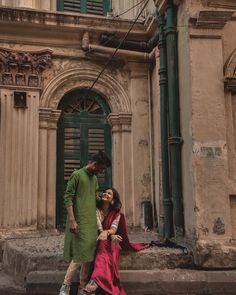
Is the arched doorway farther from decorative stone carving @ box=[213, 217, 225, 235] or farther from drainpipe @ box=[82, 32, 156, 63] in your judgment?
decorative stone carving @ box=[213, 217, 225, 235]

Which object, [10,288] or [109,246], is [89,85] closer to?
[109,246]

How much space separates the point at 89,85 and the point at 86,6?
1.99 metres

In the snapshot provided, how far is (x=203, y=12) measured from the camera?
6.35 metres

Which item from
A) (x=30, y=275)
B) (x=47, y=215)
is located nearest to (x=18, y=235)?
(x=47, y=215)

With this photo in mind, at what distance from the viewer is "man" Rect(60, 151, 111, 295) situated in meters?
5.05

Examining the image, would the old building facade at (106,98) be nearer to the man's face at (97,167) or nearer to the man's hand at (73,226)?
the man's face at (97,167)

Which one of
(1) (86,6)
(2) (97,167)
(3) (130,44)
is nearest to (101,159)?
(2) (97,167)

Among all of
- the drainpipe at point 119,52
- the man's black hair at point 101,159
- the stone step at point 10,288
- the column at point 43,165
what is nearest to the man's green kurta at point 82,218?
the man's black hair at point 101,159

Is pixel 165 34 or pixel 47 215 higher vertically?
pixel 165 34

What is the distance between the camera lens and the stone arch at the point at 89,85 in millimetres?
8875

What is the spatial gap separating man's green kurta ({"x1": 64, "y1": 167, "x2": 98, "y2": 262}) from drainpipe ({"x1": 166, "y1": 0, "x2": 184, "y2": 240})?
1.75 m

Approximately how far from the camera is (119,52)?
8844 millimetres

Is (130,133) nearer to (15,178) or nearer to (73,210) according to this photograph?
(15,178)

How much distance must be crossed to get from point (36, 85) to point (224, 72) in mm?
3912
